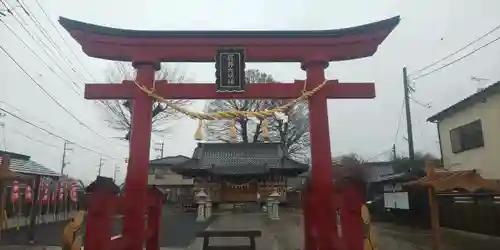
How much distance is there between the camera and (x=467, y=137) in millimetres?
16641

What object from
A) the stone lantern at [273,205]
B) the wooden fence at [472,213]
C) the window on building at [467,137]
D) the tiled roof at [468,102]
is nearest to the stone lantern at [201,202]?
the stone lantern at [273,205]

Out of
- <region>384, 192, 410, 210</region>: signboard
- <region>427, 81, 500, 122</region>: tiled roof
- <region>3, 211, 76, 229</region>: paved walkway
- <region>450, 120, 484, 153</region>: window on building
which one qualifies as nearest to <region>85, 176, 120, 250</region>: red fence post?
<region>427, 81, 500, 122</region>: tiled roof

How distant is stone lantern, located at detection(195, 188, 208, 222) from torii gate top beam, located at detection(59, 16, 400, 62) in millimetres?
17870

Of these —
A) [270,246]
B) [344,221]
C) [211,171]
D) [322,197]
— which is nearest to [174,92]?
[322,197]

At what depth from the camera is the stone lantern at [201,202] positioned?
24141 millimetres

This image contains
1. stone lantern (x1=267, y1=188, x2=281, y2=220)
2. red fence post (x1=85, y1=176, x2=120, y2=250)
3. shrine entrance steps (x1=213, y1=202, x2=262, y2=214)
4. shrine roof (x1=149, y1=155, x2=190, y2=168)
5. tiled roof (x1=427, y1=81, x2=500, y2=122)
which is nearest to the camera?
red fence post (x1=85, y1=176, x2=120, y2=250)

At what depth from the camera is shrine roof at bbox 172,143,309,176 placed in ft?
83.2

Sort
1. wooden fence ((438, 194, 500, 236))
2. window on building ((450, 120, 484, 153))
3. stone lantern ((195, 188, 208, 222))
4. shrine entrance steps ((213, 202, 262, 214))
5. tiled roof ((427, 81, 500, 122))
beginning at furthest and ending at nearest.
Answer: shrine entrance steps ((213, 202, 262, 214)), stone lantern ((195, 188, 208, 222)), window on building ((450, 120, 484, 153)), tiled roof ((427, 81, 500, 122)), wooden fence ((438, 194, 500, 236))

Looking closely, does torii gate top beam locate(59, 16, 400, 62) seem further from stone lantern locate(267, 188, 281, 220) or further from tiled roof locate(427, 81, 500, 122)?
stone lantern locate(267, 188, 281, 220)

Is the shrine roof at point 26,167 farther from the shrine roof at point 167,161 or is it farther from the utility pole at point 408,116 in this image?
the shrine roof at point 167,161

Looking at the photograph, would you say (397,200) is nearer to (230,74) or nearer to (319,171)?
(319,171)

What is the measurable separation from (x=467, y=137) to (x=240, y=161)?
48.7 feet

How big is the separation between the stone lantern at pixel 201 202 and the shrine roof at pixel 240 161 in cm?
140

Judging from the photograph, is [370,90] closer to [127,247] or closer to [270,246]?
[127,247]
